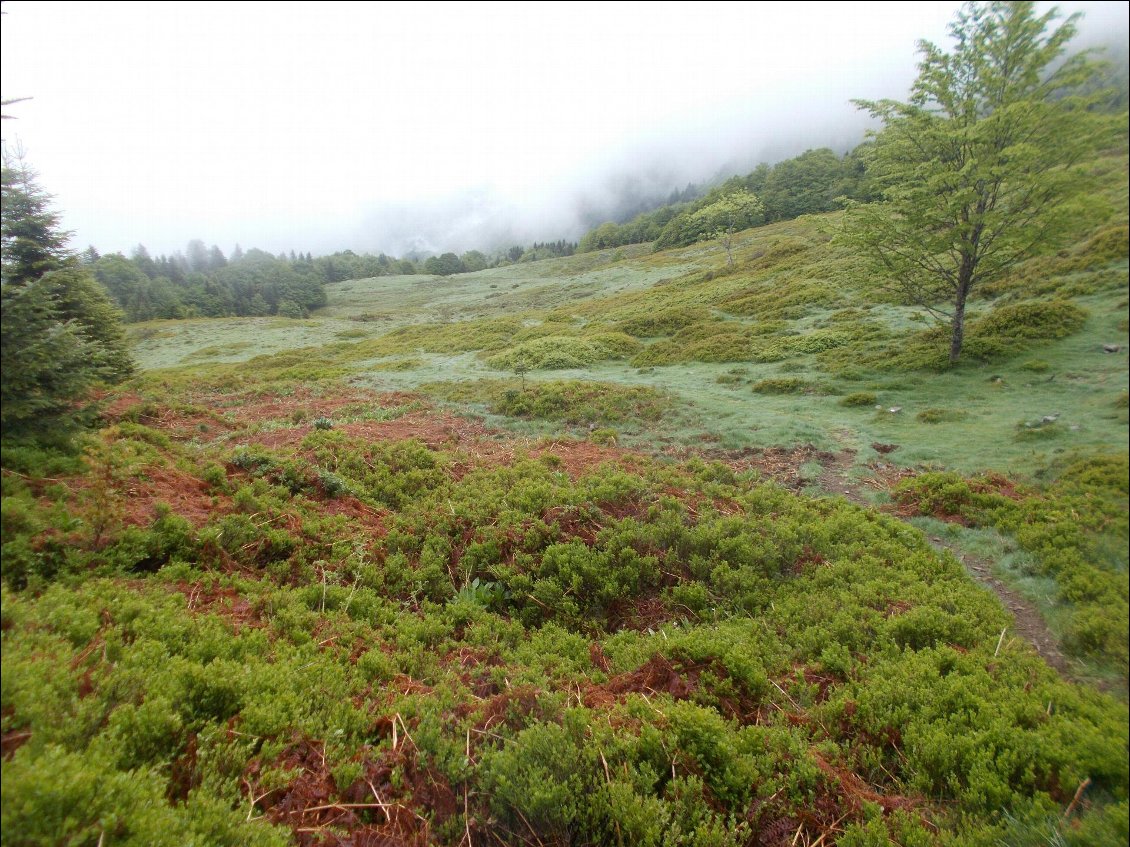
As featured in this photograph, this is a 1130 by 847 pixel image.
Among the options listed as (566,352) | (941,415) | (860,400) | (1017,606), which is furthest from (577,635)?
(566,352)

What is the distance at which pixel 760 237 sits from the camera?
68.1 metres

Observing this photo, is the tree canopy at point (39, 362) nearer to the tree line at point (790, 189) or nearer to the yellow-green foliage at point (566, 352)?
the yellow-green foliage at point (566, 352)

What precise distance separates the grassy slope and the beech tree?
103 centimetres

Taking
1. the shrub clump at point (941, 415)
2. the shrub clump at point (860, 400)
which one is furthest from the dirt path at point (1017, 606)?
the shrub clump at point (860, 400)

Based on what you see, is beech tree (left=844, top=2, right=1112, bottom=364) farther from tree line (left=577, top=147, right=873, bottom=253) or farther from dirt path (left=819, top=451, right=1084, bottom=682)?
tree line (left=577, top=147, right=873, bottom=253)

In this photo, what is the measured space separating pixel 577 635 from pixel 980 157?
36.0 ft

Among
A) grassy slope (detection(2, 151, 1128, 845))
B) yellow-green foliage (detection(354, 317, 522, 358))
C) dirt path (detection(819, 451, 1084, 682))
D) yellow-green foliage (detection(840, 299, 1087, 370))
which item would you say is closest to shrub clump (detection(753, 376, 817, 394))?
yellow-green foliage (detection(840, 299, 1087, 370))

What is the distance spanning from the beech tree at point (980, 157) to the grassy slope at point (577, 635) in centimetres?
103

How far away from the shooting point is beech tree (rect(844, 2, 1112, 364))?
17.2 ft

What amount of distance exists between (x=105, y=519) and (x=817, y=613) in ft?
27.1

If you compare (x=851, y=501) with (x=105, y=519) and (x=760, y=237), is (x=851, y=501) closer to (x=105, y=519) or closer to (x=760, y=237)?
(x=105, y=519)

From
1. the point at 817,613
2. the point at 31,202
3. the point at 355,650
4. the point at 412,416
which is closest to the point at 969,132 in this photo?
the point at 817,613

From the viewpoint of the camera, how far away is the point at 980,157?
881 centimetres

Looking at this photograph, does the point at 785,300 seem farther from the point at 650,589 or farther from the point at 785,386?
the point at 650,589
